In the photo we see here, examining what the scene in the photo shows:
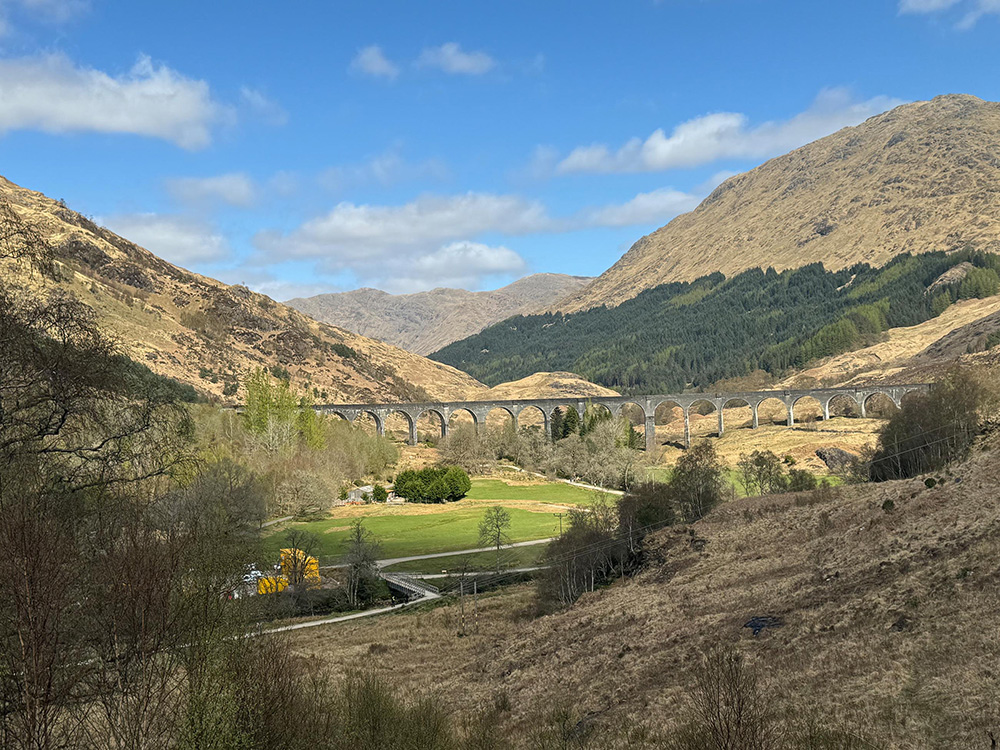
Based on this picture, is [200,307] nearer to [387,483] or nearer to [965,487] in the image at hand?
[387,483]

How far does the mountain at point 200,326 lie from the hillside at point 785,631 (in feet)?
326

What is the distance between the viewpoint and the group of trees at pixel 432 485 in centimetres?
8575

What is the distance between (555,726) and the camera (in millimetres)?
19844

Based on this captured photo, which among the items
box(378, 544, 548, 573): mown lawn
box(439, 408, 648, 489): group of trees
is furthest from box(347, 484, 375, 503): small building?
box(378, 544, 548, 573): mown lawn

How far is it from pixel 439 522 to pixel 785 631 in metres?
49.9

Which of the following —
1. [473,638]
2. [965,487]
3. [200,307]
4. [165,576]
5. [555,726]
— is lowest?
[473,638]

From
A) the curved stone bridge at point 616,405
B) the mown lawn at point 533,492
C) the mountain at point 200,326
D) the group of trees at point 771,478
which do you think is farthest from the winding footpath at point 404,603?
the mountain at point 200,326

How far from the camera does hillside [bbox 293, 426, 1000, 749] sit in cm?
1695

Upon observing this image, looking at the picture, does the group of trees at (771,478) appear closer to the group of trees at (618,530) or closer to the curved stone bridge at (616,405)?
the group of trees at (618,530)

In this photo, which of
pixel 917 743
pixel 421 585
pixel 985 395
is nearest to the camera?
pixel 917 743

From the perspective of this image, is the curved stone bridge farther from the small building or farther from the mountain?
the small building

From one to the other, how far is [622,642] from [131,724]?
24.3m

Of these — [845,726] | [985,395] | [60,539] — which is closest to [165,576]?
[60,539]

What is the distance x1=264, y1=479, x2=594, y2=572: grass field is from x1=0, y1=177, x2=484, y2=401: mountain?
194 feet
